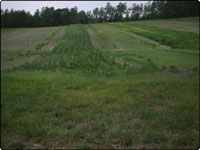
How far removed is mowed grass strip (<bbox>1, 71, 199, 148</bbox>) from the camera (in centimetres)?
421

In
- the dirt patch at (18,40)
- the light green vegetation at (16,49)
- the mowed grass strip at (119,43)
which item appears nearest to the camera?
the dirt patch at (18,40)

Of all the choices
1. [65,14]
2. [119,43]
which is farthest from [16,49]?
[119,43]

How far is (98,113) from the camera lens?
5.53 meters

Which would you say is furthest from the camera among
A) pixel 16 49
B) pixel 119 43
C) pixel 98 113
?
pixel 119 43

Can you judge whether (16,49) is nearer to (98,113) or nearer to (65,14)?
(65,14)

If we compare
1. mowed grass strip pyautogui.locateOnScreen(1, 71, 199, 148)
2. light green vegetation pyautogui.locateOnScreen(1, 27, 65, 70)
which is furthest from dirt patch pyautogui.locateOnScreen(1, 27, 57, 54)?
mowed grass strip pyautogui.locateOnScreen(1, 71, 199, 148)

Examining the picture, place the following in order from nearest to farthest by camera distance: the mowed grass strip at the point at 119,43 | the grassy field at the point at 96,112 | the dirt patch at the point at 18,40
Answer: the grassy field at the point at 96,112 → the dirt patch at the point at 18,40 → the mowed grass strip at the point at 119,43

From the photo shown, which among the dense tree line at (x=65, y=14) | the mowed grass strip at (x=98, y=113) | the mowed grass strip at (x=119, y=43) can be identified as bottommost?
the mowed grass strip at (x=98, y=113)

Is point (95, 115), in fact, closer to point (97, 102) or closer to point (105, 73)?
point (97, 102)

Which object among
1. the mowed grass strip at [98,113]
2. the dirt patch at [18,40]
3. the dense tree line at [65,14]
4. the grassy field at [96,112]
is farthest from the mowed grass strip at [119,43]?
the mowed grass strip at [98,113]

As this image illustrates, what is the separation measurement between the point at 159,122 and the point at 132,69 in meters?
6.83

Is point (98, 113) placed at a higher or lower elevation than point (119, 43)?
lower

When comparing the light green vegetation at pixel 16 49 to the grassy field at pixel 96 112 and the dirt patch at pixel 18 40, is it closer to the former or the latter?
the dirt patch at pixel 18 40

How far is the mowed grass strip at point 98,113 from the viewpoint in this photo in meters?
4.21
